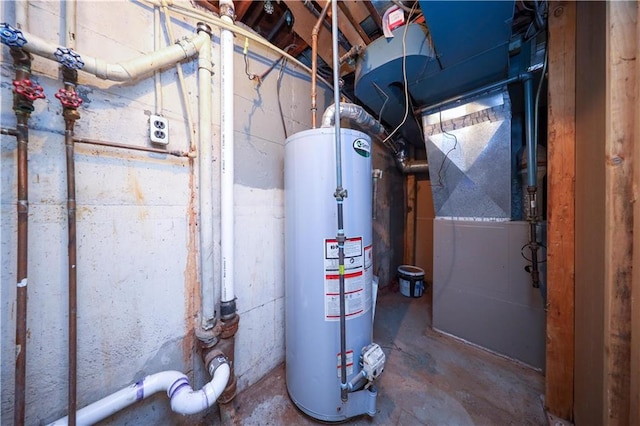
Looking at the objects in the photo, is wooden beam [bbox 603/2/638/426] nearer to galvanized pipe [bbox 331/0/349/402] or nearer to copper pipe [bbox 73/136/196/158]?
galvanized pipe [bbox 331/0/349/402]

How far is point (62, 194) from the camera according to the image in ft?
2.42

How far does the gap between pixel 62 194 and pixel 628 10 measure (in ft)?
6.47

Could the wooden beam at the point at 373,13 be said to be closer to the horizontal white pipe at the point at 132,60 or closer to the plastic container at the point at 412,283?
the horizontal white pipe at the point at 132,60

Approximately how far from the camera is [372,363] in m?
1.02

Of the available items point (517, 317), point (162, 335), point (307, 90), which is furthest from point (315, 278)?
point (517, 317)

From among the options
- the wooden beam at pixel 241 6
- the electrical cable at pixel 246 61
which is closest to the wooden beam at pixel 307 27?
the wooden beam at pixel 241 6

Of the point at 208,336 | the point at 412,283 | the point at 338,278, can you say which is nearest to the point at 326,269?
the point at 338,278

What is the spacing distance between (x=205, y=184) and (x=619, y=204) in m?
1.58

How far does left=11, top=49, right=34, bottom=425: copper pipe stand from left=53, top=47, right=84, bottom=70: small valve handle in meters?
0.08

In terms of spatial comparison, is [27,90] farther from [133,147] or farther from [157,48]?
[157,48]

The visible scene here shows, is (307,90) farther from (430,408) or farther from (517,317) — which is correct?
(517,317)

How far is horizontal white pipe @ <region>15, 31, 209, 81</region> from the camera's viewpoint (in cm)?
64

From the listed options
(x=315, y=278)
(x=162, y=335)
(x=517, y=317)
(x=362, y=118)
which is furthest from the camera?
(x=517, y=317)

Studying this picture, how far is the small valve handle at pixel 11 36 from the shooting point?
0.56m
